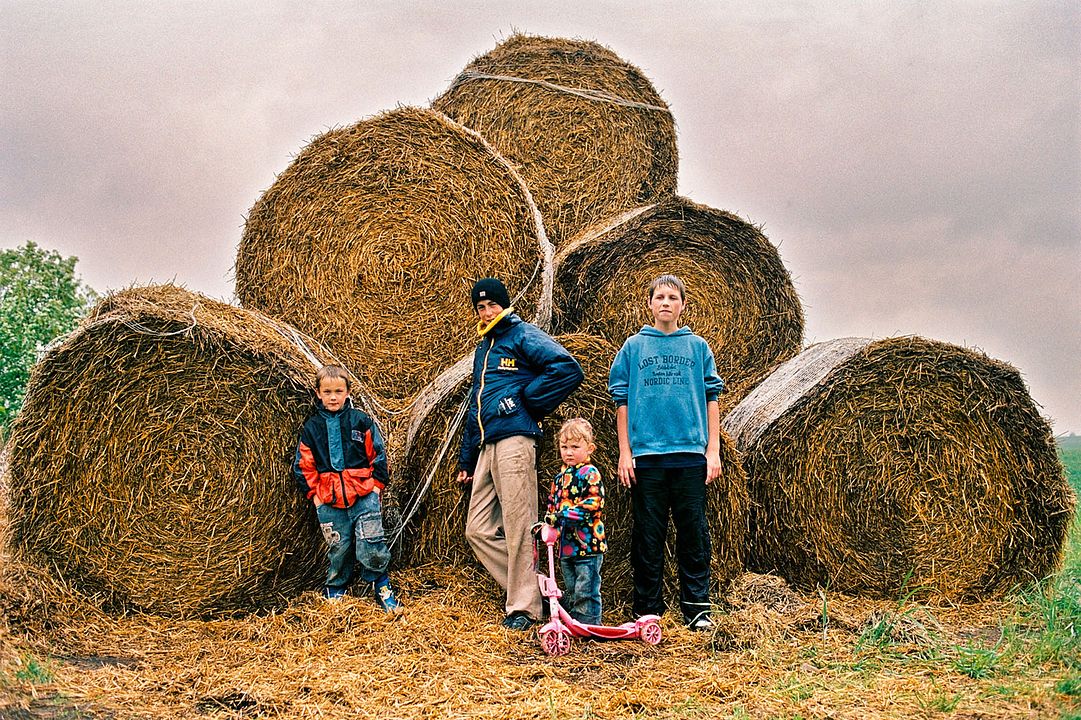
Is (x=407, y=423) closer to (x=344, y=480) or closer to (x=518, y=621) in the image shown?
(x=344, y=480)

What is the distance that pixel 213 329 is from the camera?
4.97m

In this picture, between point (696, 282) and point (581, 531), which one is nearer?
point (581, 531)

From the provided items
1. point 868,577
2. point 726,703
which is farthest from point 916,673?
point 868,577

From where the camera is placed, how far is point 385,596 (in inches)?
196

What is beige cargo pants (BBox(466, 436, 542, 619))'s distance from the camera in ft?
15.8

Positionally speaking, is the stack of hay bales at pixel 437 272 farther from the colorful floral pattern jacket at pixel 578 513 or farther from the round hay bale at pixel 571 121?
the round hay bale at pixel 571 121

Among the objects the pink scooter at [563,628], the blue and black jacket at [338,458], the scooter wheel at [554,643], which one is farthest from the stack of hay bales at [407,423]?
the scooter wheel at [554,643]

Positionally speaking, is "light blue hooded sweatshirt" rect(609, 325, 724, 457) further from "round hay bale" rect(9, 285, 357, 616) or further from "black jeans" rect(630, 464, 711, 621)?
"round hay bale" rect(9, 285, 357, 616)

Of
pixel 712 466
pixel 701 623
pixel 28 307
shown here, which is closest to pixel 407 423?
pixel 712 466

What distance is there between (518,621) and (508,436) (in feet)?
3.01

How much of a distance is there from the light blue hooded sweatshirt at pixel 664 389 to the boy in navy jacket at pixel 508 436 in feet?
0.93

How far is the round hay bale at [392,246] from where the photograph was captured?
608 cm

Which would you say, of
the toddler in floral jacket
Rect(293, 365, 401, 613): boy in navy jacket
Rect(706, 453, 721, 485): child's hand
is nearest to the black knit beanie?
Rect(293, 365, 401, 613): boy in navy jacket

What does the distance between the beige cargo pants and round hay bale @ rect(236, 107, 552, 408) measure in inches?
53.0
